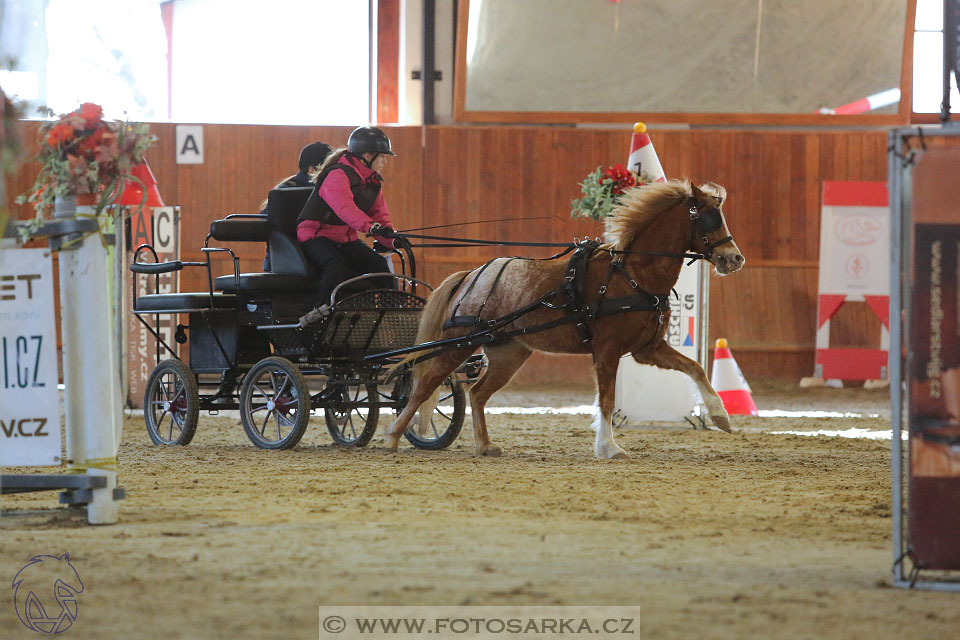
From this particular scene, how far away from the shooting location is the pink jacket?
757cm

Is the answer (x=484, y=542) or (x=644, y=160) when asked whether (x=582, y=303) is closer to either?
(x=644, y=160)

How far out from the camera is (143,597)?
3371 millimetres

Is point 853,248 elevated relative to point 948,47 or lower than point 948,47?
lower

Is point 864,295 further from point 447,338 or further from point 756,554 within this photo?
point 756,554

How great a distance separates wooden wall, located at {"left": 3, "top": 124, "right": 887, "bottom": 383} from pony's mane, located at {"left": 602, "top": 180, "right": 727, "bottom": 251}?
7.82 metres

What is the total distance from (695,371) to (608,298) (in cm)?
71

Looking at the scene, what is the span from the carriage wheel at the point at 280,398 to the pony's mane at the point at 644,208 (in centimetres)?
213

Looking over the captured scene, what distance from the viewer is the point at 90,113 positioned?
462 cm

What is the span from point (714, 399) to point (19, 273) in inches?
165

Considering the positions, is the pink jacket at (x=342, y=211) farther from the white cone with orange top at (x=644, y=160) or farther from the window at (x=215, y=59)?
the window at (x=215, y=59)

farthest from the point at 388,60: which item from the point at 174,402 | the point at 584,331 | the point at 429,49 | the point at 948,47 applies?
the point at 948,47

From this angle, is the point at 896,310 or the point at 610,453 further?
the point at 610,453

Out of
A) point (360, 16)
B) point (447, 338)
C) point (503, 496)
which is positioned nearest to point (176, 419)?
point (447, 338)

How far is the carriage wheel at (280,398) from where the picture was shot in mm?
7457
